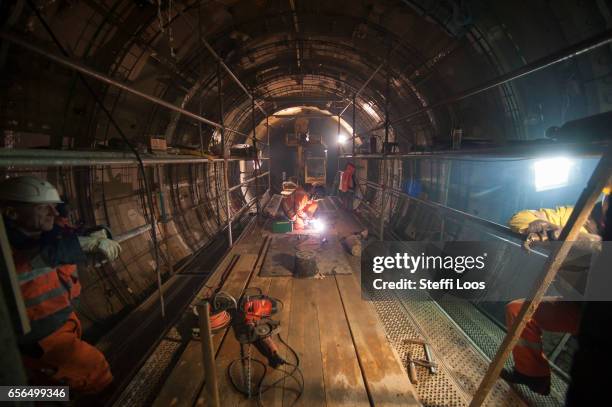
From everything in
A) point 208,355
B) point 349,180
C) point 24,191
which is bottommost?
point 208,355

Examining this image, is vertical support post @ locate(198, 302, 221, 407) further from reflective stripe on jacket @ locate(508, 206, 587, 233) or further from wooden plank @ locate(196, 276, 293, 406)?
reflective stripe on jacket @ locate(508, 206, 587, 233)

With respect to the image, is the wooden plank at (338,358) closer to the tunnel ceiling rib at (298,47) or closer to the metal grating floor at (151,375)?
the metal grating floor at (151,375)

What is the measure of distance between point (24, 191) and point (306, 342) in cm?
312

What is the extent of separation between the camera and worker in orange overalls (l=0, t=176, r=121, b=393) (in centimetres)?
213

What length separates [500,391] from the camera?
2.34m

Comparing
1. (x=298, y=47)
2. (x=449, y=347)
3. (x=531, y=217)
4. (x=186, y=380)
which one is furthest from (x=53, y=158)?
(x=298, y=47)

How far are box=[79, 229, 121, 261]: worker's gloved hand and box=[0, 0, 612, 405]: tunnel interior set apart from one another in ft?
0.78

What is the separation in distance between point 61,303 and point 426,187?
26.8ft

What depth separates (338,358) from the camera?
2627 mm

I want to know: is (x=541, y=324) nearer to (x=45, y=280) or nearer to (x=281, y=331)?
(x=281, y=331)

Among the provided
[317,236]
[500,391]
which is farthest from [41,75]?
[500,391]

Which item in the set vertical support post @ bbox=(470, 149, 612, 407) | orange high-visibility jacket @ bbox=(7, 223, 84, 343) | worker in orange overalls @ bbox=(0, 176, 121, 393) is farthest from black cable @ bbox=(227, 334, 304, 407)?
orange high-visibility jacket @ bbox=(7, 223, 84, 343)

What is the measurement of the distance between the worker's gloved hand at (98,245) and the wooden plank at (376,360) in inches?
114

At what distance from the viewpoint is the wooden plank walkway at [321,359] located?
7.26ft
